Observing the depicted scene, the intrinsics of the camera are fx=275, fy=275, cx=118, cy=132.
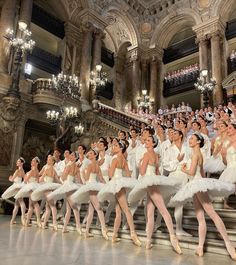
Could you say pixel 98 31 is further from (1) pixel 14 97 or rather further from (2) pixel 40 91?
(1) pixel 14 97

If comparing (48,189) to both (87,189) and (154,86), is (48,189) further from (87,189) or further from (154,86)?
(154,86)

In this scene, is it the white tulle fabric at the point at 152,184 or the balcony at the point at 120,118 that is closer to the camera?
the white tulle fabric at the point at 152,184

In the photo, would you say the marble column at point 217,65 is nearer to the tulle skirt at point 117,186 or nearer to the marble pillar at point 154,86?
the marble pillar at point 154,86

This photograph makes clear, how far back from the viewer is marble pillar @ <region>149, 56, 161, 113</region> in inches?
875

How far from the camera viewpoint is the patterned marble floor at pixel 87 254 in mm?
3293

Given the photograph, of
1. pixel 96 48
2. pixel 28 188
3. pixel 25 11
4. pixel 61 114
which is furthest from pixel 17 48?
pixel 28 188

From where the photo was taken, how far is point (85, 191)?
5.26 meters

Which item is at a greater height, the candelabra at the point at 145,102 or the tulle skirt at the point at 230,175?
the candelabra at the point at 145,102

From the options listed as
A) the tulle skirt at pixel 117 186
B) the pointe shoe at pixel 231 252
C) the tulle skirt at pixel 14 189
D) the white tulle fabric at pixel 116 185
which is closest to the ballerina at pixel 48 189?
the tulle skirt at pixel 14 189

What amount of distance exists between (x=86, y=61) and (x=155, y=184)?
51.9 feet

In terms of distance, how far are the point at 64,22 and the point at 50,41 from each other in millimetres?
3748

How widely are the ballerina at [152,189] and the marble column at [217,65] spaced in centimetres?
1434

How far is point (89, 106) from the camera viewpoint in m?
17.4

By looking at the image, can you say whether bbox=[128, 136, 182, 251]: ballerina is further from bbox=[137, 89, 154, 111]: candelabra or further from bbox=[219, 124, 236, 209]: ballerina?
bbox=[137, 89, 154, 111]: candelabra
